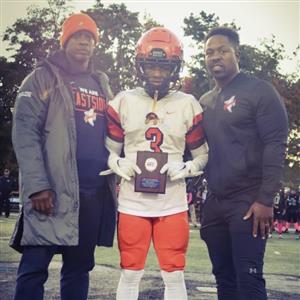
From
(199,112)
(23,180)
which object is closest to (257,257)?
(199,112)

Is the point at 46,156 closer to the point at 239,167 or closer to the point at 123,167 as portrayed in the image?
the point at 123,167

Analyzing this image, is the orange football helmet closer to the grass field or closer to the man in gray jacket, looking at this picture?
the man in gray jacket

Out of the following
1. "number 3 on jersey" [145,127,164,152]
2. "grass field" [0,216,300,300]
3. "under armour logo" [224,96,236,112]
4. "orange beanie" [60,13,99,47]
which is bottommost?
"grass field" [0,216,300,300]

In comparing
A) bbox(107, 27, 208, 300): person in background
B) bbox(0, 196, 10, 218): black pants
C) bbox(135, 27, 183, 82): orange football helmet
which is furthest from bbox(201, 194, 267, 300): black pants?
bbox(0, 196, 10, 218): black pants

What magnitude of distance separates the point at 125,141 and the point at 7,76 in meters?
32.9

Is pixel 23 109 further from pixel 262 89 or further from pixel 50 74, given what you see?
pixel 262 89

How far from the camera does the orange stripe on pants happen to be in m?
3.88

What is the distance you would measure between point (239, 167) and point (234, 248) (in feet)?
2.13

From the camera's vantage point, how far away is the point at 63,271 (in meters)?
4.21

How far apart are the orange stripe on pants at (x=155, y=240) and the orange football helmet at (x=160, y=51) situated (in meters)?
1.19

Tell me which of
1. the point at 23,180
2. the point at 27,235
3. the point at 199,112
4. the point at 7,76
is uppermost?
the point at 7,76

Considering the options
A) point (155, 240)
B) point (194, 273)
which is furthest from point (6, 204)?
point (155, 240)

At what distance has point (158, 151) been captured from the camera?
404 cm

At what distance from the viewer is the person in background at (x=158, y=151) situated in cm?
389
